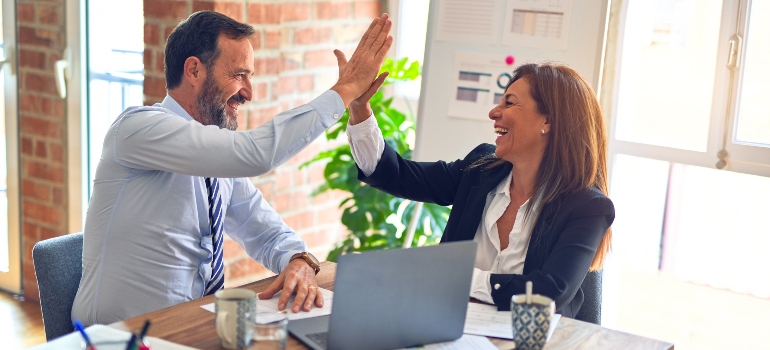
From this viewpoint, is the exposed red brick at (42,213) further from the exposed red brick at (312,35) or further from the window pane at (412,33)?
the window pane at (412,33)

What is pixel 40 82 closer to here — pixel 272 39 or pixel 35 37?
pixel 35 37

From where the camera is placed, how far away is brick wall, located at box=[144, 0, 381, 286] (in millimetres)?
3098

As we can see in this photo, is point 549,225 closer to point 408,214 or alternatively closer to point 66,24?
point 408,214

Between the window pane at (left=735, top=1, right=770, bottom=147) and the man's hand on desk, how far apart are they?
65.4 inches

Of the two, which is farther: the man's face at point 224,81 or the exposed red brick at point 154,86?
the exposed red brick at point 154,86

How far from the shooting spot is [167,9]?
3.04 metres

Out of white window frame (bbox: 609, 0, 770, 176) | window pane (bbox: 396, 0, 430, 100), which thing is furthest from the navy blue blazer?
window pane (bbox: 396, 0, 430, 100)

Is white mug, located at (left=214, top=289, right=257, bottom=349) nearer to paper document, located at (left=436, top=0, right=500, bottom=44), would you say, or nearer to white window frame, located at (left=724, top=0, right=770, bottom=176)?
paper document, located at (left=436, top=0, right=500, bottom=44)

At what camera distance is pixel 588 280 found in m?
2.07

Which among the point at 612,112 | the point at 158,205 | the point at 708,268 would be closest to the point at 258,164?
the point at 158,205

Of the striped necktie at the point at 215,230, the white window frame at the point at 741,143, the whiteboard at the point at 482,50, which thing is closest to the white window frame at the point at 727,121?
the white window frame at the point at 741,143

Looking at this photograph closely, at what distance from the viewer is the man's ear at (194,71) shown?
203 cm

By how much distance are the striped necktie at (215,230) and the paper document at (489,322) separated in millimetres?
615

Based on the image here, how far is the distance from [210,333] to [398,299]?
352mm
